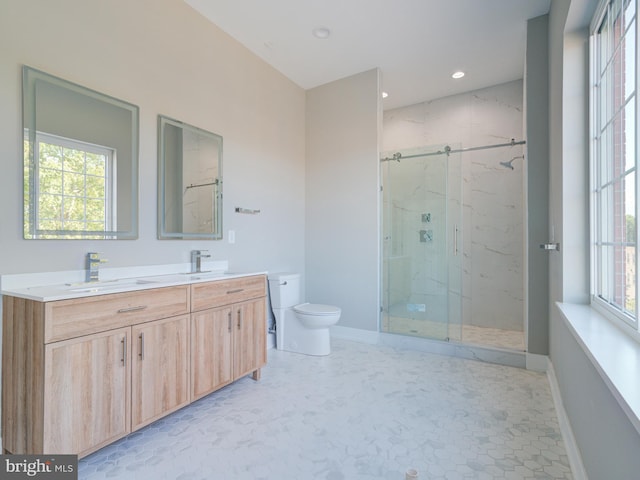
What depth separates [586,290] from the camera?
1.86m

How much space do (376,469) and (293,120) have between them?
11.0ft

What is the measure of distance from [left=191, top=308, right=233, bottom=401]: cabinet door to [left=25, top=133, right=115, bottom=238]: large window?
0.84 metres

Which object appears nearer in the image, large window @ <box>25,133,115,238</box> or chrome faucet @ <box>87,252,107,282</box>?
large window @ <box>25,133,115,238</box>

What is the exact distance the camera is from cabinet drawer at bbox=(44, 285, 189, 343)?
1414 mm

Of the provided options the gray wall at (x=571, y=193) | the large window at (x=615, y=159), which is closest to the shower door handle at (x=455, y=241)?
the gray wall at (x=571, y=193)

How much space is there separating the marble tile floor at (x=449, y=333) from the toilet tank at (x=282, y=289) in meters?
1.04

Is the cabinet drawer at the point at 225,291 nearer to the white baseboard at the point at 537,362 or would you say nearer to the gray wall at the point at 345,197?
the gray wall at the point at 345,197

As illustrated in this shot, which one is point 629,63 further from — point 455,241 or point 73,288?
point 73,288

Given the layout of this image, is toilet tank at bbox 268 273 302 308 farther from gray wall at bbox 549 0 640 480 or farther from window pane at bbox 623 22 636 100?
window pane at bbox 623 22 636 100

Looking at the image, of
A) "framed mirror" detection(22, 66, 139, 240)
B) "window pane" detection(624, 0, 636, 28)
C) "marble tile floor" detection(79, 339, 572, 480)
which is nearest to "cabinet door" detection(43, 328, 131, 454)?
"marble tile floor" detection(79, 339, 572, 480)

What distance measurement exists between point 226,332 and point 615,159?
7.81ft

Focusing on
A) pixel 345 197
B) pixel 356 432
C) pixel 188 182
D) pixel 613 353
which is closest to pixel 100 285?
pixel 188 182

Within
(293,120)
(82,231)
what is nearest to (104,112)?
(82,231)

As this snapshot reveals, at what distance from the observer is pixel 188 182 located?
2.54 metres
